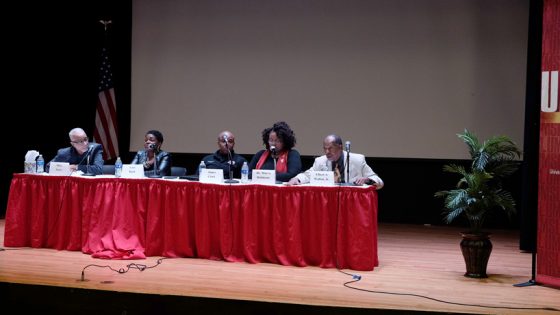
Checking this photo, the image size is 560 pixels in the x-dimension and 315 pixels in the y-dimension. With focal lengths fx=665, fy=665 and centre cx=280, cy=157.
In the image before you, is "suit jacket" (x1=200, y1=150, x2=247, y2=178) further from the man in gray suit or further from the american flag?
the american flag

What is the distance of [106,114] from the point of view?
8445mm

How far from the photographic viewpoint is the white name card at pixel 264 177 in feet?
18.3

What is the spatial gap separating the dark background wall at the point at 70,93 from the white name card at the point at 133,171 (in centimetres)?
279

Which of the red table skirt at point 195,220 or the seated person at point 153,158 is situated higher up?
the seated person at point 153,158

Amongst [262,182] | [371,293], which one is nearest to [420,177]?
[262,182]

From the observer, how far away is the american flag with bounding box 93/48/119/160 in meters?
8.41

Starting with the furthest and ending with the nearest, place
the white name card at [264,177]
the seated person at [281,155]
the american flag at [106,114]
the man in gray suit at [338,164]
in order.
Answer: the american flag at [106,114], the seated person at [281,155], the man in gray suit at [338,164], the white name card at [264,177]

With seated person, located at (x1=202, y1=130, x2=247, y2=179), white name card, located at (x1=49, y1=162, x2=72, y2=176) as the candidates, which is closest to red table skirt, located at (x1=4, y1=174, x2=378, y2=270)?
white name card, located at (x1=49, y1=162, x2=72, y2=176)

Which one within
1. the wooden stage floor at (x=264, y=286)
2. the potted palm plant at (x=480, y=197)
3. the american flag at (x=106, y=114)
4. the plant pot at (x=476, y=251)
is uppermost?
the american flag at (x=106, y=114)

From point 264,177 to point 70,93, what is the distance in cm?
429

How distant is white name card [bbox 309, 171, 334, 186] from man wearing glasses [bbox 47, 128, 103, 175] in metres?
2.17

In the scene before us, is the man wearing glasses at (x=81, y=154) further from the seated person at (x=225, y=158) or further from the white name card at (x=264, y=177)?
the white name card at (x=264, y=177)

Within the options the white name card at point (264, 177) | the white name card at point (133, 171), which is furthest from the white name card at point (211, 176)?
the white name card at point (133, 171)

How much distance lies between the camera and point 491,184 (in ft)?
26.0
